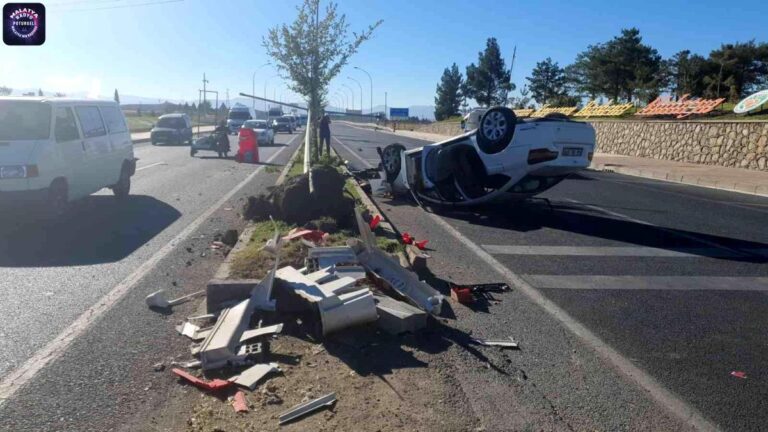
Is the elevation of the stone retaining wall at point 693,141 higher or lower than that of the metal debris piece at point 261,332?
higher

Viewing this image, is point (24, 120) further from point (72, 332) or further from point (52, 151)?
point (72, 332)

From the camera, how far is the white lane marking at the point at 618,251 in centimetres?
951

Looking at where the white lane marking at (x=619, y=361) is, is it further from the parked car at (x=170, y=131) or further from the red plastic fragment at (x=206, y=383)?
the parked car at (x=170, y=131)

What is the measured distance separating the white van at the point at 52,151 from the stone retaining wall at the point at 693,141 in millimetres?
23222

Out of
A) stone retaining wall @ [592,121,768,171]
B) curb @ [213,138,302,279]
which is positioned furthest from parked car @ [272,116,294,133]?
curb @ [213,138,302,279]

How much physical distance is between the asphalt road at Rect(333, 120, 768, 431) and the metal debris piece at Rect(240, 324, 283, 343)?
167 centimetres

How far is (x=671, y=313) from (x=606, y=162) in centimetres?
2583

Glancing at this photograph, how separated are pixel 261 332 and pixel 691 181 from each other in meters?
20.9

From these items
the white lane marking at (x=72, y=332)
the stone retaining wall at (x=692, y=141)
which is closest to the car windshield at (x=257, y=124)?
the stone retaining wall at (x=692, y=141)

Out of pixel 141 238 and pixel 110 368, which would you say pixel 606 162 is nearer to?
pixel 141 238

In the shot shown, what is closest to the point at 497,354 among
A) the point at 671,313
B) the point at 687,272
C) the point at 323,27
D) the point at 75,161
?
the point at 671,313

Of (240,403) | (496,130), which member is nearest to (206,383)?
(240,403)

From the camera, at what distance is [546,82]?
66.3m

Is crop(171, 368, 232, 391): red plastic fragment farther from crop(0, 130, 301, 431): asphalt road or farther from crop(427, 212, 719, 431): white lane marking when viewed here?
crop(427, 212, 719, 431): white lane marking
